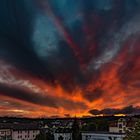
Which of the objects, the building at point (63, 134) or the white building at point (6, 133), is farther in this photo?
the white building at point (6, 133)

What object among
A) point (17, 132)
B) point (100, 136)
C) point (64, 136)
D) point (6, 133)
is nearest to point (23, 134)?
point (17, 132)

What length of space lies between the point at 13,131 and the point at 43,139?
200 ft

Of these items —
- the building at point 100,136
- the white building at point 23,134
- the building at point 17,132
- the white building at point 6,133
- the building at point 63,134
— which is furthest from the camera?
the white building at point 23,134

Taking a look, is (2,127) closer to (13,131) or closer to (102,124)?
(13,131)

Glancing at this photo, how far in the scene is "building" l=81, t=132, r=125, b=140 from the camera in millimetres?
97544

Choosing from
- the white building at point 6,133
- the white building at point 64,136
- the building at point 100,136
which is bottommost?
the building at point 100,136

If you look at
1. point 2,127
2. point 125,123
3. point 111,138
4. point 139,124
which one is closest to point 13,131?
point 2,127

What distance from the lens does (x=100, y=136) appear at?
347ft

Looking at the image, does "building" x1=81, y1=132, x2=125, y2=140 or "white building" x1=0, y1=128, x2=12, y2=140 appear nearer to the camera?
"building" x1=81, y1=132, x2=125, y2=140

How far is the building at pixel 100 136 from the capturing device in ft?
320

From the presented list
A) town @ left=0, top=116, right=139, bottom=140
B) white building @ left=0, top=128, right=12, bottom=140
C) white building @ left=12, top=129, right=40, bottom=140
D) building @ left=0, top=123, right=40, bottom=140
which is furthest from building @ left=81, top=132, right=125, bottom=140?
white building @ left=12, top=129, right=40, bottom=140

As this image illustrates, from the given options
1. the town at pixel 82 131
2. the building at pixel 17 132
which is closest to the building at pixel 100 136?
the town at pixel 82 131

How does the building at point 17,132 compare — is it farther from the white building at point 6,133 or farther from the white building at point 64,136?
the white building at point 64,136

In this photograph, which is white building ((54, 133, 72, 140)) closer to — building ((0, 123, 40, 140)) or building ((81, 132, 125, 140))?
building ((81, 132, 125, 140))
